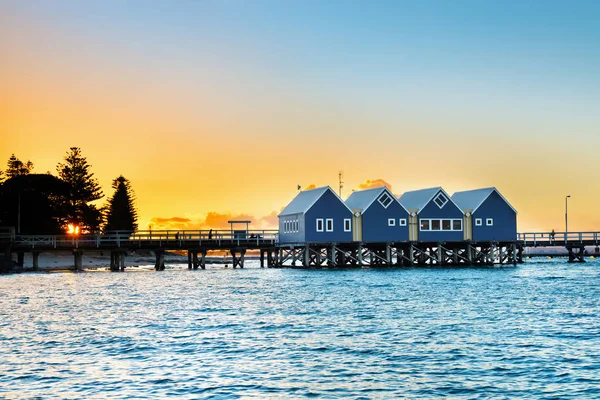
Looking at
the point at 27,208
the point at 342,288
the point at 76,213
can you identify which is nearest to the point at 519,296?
the point at 342,288

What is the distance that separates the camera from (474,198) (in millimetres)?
82688

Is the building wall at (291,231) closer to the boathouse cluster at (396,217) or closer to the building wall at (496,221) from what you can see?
the boathouse cluster at (396,217)

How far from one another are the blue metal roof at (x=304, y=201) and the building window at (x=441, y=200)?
36.4 feet

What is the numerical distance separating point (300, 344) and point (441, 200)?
55396 millimetres

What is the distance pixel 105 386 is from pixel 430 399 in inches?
307

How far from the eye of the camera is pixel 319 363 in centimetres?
2258

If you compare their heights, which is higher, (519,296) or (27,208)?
(27,208)

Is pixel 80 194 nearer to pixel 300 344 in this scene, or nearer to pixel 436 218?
pixel 436 218

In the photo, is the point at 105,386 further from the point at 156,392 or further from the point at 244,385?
the point at 244,385

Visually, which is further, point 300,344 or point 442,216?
point 442,216

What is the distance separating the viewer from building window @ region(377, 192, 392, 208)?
7719cm

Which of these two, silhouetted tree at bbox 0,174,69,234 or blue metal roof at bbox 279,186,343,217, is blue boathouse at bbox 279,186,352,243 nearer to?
blue metal roof at bbox 279,186,343,217

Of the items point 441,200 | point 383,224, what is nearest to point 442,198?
point 441,200

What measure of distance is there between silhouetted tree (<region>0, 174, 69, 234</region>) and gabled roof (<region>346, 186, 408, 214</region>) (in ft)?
118
